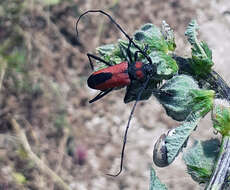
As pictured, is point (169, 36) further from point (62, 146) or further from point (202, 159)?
point (62, 146)

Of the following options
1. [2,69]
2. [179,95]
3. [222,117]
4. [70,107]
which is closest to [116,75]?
[179,95]

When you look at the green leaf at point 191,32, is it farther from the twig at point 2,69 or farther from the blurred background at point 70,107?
the twig at point 2,69

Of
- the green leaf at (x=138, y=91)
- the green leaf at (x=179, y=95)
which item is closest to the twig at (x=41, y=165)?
the green leaf at (x=138, y=91)

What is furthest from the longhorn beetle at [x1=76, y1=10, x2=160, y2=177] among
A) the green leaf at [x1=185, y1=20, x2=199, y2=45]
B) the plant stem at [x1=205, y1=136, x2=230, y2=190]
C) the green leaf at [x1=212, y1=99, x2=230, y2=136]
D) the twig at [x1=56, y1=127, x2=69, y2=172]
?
the twig at [x1=56, y1=127, x2=69, y2=172]

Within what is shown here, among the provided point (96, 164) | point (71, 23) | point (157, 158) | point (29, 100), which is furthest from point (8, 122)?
point (157, 158)

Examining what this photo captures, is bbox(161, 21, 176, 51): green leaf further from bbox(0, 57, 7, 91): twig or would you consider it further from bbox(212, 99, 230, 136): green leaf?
bbox(0, 57, 7, 91): twig
